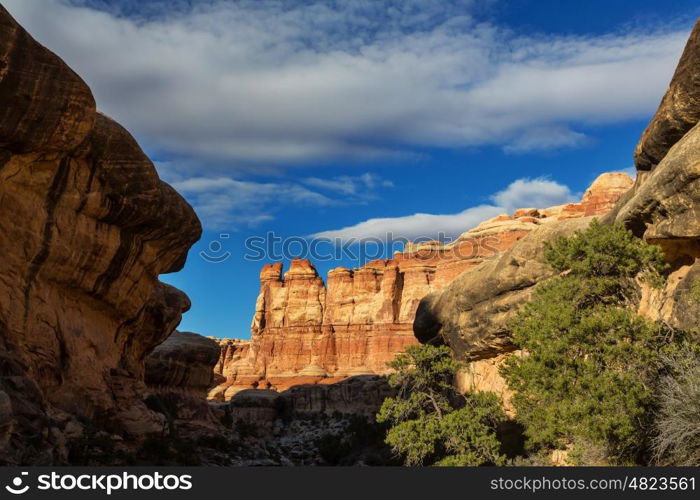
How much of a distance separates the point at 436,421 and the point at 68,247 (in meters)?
16.8

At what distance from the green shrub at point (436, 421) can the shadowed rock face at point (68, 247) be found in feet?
35.9

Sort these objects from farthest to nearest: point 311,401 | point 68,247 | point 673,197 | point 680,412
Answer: point 311,401 → point 68,247 → point 673,197 → point 680,412

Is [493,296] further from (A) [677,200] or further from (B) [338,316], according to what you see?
(B) [338,316]

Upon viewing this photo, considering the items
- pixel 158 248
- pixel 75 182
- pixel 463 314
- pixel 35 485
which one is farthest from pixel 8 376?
pixel 463 314

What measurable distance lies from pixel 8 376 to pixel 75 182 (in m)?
9.30

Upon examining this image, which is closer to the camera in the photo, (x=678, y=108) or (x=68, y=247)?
(x=678, y=108)

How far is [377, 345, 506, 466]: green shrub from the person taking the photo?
2705 centimetres

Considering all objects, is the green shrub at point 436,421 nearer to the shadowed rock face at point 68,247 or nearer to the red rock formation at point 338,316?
the shadowed rock face at point 68,247

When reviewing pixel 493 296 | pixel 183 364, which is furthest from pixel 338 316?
pixel 493 296

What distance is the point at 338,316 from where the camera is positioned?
116 meters

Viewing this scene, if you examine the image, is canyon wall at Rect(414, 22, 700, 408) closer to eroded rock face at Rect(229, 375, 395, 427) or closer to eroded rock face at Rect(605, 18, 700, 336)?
eroded rock face at Rect(605, 18, 700, 336)

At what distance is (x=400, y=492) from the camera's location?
575 inches

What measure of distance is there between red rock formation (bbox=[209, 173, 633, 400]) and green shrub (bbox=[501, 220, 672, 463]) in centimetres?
7266

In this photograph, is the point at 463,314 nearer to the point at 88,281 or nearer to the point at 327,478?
the point at 88,281
